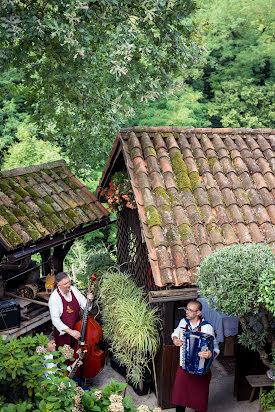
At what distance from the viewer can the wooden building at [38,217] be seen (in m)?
6.33

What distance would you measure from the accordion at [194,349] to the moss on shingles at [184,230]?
1196 mm

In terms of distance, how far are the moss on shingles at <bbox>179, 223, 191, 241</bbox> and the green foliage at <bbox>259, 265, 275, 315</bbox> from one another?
1.74 metres

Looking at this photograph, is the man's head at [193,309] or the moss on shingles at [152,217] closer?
the man's head at [193,309]

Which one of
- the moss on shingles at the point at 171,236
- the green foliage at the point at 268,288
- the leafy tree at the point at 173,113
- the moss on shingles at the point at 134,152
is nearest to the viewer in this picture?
the green foliage at the point at 268,288

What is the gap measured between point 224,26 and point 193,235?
2191cm

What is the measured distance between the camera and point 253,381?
5.62m

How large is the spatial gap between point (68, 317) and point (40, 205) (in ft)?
6.61

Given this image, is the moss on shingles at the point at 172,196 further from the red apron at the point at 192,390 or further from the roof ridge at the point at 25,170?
Result: the roof ridge at the point at 25,170

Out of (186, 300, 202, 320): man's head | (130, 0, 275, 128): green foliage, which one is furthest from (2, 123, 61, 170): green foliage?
(186, 300, 202, 320): man's head

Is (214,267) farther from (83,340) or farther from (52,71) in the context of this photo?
(52,71)

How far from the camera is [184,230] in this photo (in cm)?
561

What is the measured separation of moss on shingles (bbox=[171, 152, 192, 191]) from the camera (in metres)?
6.22

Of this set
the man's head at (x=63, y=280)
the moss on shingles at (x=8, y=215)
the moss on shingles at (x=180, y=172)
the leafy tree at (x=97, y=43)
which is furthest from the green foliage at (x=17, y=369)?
the leafy tree at (x=97, y=43)

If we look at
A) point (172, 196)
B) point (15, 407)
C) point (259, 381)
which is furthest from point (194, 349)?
point (15, 407)
